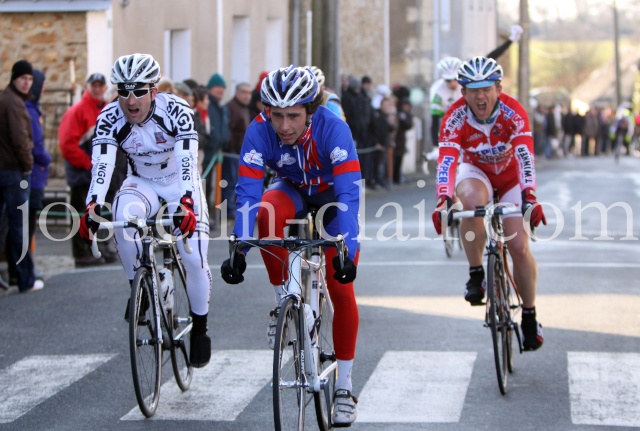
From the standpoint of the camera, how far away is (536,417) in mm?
7398

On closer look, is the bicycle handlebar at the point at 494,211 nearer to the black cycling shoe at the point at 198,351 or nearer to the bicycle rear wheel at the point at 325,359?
the bicycle rear wheel at the point at 325,359

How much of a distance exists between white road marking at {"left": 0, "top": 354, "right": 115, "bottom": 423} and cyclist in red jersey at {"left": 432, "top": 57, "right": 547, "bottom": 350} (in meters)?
2.63

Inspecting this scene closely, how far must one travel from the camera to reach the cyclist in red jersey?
8391 millimetres

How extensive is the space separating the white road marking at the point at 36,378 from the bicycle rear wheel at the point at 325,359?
1.89 metres

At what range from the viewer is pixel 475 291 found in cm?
884

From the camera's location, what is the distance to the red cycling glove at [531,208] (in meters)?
7.95

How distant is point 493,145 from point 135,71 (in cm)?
254

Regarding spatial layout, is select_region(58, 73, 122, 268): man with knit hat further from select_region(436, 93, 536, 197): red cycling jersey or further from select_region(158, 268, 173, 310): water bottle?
select_region(158, 268, 173, 310): water bottle

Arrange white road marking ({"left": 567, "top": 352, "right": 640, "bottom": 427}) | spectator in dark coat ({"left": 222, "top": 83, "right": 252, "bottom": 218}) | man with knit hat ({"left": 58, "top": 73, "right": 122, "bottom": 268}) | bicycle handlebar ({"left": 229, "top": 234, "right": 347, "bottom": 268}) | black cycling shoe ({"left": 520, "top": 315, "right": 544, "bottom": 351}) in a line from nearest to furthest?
bicycle handlebar ({"left": 229, "top": 234, "right": 347, "bottom": 268}) < white road marking ({"left": 567, "top": 352, "right": 640, "bottom": 427}) < black cycling shoe ({"left": 520, "top": 315, "right": 544, "bottom": 351}) < man with knit hat ({"left": 58, "top": 73, "right": 122, "bottom": 268}) < spectator in dark coat ({"left": 222, "top": 83, "right": 252, "bottom": 218})

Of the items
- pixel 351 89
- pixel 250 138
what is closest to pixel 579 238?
pixel 351 89

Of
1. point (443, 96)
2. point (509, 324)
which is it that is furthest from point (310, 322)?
point (443, 96)

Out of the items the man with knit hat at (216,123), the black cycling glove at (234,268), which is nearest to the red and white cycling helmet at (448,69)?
the man with knit hat at (216,123)

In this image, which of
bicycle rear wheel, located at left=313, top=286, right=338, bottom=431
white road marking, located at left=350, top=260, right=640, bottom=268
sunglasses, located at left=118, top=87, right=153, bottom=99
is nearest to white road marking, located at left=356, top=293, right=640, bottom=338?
white road marking, located at left=350, top=260, right=640, bottom=268

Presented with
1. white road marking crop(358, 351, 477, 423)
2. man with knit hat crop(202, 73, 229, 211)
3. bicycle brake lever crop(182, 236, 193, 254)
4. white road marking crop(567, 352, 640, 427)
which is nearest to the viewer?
white road marking crop(567, 352, 640, 427)
